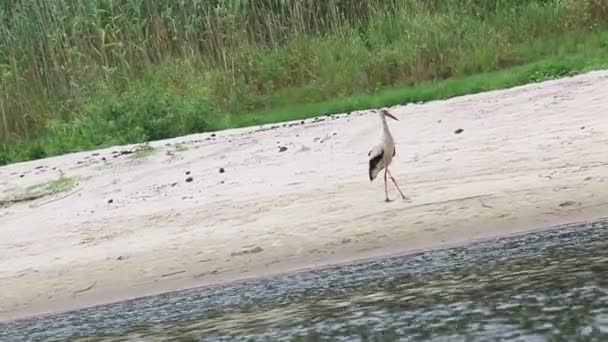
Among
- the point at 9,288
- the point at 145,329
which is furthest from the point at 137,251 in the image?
the point at 145,329

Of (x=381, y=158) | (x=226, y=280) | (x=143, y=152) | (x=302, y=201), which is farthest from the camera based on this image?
(x=143, y=152)

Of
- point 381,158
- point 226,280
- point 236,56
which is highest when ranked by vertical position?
point 381,158

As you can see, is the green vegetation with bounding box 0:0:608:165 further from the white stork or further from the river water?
the river water

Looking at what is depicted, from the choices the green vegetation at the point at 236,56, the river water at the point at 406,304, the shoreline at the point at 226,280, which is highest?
the river water at the point at 406,304

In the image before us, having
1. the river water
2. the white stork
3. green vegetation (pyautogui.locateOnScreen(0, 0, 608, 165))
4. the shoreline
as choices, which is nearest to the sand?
the shoreline

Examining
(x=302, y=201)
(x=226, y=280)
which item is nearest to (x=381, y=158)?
(x=302, y=201)

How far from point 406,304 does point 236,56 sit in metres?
12.4

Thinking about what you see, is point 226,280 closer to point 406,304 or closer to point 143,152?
point 406,304

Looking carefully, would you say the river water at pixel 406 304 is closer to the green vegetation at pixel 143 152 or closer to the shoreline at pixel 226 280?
the shoreline at pixel 226 280

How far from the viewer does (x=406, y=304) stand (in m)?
6.41

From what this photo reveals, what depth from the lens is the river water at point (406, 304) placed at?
5.66m

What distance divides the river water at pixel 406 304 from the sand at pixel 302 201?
40 cm

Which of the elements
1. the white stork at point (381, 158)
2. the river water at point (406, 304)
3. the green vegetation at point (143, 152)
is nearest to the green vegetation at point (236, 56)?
the green vegetation at point (143, 152)

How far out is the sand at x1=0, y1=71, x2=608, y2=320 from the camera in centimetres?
829
